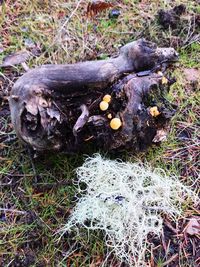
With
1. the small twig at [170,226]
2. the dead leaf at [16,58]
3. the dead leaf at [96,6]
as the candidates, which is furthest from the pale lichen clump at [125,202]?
the dead leaf at [96,6]

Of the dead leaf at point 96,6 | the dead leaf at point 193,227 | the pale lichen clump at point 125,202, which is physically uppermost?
the dead leaf at point 96,6

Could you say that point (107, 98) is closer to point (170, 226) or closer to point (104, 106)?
point (104, 106)

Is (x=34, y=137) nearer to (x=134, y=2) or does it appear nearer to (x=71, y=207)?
(x=71, y=207)

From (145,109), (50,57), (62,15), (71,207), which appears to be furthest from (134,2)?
(71,207)

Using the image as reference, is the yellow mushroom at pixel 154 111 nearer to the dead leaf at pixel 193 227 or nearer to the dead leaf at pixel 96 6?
the dead leaf at pixel 193 227

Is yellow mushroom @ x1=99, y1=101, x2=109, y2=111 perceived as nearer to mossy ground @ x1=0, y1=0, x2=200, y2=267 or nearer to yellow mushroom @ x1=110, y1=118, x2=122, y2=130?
yellow mushroom @ x1=110, y1=118, x2=122, y2=130

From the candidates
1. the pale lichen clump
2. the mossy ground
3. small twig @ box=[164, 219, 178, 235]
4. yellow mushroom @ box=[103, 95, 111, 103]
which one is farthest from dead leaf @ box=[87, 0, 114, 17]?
small twig @ box=[164, 219, 178, 235]
